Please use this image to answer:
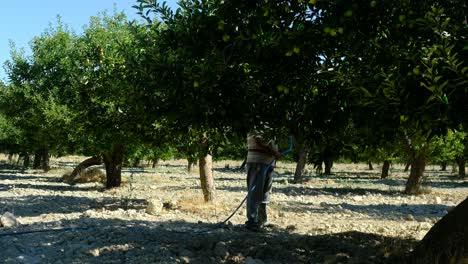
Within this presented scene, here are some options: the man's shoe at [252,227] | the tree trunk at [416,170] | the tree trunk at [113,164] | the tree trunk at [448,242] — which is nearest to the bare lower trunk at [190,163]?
the tree trunk at [113,164]

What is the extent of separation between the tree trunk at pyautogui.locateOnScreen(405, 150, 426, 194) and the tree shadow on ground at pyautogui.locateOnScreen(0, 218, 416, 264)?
10857 mm

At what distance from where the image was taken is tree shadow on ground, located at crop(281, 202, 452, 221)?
11.8 m

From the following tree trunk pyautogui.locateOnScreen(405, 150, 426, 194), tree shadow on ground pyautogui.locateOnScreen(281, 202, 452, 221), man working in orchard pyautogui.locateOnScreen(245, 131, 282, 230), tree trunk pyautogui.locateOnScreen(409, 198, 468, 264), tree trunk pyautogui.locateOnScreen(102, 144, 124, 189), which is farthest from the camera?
tree trunk pyautogui.locateOnScreen(102, 144, 124, 189)

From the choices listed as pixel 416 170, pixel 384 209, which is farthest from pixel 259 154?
pixel 416 170

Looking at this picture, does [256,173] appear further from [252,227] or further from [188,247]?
[188,247]

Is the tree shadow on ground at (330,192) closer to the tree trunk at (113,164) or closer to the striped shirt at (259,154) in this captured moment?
the tree trunk at (113,164)

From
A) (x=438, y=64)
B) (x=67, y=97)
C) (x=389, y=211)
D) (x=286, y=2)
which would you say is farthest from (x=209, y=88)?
(x=67, y=97)

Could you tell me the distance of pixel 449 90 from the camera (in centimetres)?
355

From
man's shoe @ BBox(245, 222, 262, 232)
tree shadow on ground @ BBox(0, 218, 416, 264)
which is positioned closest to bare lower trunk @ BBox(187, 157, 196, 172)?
man's shoe @ BBox(245, 222, 262, 232)

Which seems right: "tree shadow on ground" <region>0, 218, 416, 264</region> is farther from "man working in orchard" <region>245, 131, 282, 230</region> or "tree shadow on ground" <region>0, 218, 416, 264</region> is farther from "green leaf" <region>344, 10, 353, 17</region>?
"green leaf" <region>344, 10, 353, 17</region>

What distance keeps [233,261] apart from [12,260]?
2.57 metres

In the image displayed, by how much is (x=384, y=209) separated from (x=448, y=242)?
864 cm

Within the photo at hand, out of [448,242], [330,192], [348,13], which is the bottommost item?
[330,192]

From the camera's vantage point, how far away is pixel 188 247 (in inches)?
238
